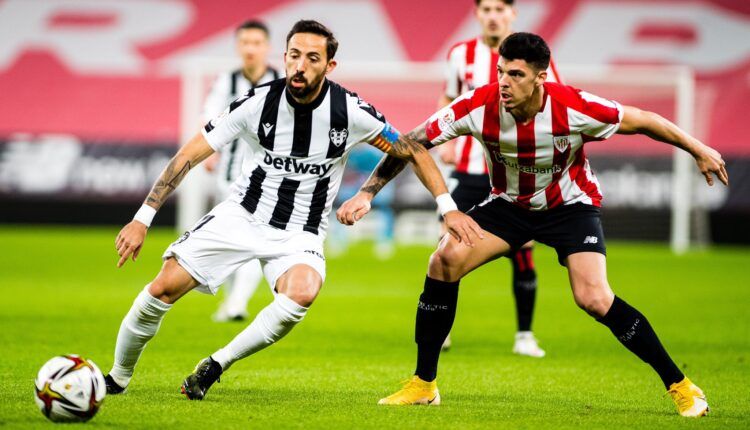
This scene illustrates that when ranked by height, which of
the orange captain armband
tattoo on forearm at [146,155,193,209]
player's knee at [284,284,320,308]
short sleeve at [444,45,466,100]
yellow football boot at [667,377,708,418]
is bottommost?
yellow football boot at [667,377,708,418]

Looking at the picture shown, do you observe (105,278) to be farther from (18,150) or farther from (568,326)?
(18,150)

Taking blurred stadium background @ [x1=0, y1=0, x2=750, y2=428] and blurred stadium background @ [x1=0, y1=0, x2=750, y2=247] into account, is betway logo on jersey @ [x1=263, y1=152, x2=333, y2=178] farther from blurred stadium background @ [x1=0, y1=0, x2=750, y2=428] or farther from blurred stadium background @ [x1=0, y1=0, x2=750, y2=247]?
blurred stadium background @ [x1=0, y1=0, x2=750, y2=247]

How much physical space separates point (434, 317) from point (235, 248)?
3.71 feet

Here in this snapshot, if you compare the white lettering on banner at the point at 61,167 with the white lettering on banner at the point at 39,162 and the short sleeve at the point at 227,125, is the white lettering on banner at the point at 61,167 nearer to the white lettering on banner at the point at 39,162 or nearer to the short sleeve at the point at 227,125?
the white lettering on banner at the point at 39,162

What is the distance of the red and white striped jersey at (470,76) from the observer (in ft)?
27.0

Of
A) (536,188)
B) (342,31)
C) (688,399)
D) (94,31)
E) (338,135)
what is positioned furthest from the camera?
(94,31)

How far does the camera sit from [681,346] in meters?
8.70

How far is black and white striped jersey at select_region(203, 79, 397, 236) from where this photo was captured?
5898 millimetres

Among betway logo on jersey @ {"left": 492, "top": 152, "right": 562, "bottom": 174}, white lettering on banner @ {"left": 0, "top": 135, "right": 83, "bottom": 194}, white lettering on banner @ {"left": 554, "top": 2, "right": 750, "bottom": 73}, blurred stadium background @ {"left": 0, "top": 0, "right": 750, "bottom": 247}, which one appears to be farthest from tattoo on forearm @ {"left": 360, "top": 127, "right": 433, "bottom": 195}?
white lettering on banner @ {"left": 554, "top": 2, "right": 750, "bottom": 73}

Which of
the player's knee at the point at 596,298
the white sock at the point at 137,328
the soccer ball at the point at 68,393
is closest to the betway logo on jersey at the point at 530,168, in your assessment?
the player's knee at the point at 596,298

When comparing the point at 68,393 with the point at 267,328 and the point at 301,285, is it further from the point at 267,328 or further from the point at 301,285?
the point at 301,285

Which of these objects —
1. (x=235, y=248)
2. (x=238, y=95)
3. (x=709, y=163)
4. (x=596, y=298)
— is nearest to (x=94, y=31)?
(x=238, y=95)

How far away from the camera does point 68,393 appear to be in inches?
196

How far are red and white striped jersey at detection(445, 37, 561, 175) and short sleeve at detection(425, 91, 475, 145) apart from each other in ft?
7.44
